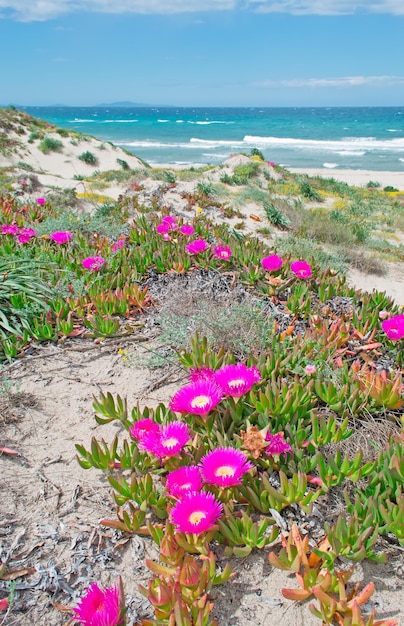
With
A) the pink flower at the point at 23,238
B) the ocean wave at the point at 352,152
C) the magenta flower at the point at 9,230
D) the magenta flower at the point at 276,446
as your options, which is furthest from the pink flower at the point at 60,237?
the ocean wave at the point at 352,152

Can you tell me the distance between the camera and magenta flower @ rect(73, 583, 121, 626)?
145 cm

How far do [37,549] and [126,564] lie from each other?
347 millimetres

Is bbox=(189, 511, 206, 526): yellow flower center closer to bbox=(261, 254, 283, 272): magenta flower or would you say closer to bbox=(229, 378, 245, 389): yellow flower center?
bbox=(229, 378, 245, 389): yellow flower center

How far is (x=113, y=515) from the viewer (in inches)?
81.0

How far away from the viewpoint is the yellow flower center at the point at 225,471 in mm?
1848

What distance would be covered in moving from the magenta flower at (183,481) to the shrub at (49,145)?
23702 millimetres

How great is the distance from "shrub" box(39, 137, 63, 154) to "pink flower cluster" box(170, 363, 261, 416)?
23338 millimetres

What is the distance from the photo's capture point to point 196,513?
175 cm

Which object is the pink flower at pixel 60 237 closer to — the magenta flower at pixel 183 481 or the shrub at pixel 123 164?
the magenta flower at pixel 183 481

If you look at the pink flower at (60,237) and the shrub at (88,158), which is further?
the shrub at (88,158)

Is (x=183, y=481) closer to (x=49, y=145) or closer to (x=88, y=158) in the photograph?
(x=88, y=158)

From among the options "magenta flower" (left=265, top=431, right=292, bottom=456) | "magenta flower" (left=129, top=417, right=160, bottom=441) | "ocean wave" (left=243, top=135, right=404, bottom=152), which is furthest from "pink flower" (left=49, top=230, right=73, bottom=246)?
"ocean wave" (left=243, top=135, right=404, bottom=152)

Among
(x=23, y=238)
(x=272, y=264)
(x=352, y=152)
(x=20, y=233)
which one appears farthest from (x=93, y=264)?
(x=352, y=152)

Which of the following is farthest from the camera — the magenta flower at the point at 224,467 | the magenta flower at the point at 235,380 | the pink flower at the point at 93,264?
the pink flower at the point at 93,264
